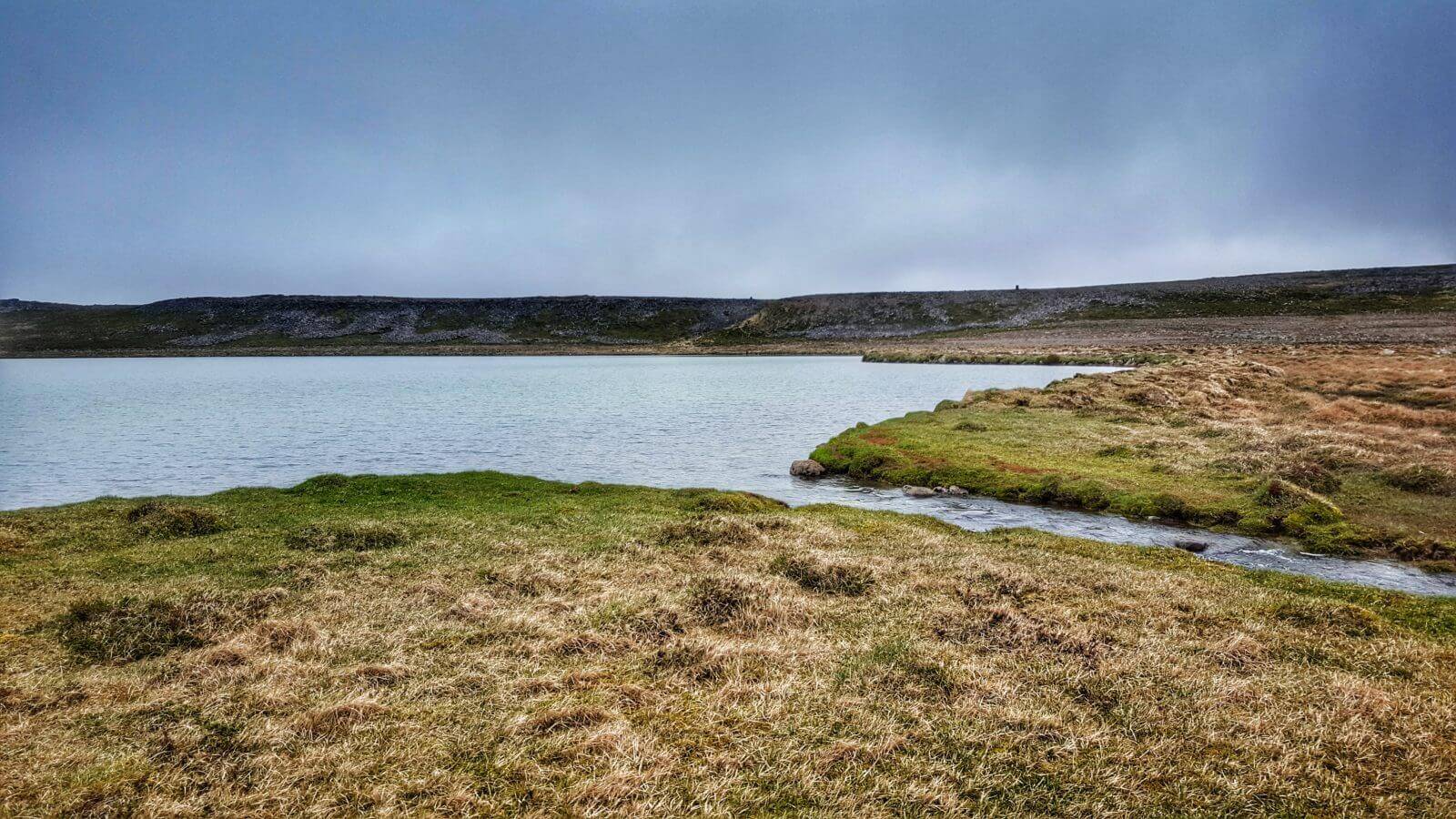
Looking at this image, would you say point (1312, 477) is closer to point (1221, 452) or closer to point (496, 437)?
point (1221, 452)

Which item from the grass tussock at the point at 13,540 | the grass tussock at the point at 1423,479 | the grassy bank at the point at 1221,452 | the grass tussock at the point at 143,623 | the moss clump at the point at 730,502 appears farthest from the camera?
the grass tussock at the point at 1423,479

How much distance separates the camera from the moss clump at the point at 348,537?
17078mm

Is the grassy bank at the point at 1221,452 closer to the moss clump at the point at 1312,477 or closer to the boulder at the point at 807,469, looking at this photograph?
the moss clump at the point at 1312,477

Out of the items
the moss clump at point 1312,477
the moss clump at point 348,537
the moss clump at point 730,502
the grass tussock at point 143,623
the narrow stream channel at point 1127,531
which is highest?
the grass tussock at point 143,623

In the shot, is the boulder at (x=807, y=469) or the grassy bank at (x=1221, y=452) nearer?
the grassy bank at (x=1221, y=452)

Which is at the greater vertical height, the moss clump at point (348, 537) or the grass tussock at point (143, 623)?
the grass tussock at point (143, 623)

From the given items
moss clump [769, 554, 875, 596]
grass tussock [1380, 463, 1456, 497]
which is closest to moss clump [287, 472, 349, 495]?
moss clump [769, 554, 875, 596]

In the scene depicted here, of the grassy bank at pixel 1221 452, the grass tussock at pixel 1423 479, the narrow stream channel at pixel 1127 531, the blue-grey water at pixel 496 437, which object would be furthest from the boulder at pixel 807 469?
the grass tussock at pixel 1423 479

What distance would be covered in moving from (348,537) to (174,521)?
5.10m

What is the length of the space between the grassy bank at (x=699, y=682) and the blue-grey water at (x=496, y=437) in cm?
691

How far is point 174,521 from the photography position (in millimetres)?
18500

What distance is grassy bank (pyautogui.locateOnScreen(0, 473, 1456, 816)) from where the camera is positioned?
7570mm

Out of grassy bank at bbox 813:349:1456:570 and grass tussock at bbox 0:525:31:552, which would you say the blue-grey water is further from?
grass tussock at bbox 0:525:31:552

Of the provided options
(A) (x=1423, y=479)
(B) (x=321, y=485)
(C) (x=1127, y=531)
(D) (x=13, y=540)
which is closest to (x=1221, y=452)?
(A) (x=1423, y=479)
